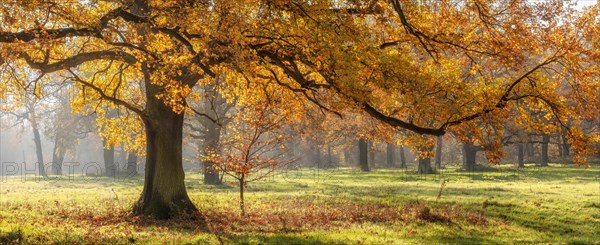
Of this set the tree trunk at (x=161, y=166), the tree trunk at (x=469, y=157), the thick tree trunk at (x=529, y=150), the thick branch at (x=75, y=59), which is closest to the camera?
the thick branch at (x=75, y=59)

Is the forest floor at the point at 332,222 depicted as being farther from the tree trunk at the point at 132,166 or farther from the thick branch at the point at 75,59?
the tree trunk at the point at 132,166

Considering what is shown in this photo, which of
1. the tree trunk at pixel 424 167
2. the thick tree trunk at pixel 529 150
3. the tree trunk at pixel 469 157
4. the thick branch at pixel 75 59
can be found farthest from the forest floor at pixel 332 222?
the thick tree trunk at pixel 529 150

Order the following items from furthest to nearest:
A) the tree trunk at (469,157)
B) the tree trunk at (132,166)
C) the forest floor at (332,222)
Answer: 1. the tree trunk at (132,166)
2. the tree trunk at (469,157)
3. the forest floor at (332,222)

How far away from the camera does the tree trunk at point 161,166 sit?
18.7m

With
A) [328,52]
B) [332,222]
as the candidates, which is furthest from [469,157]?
[328,52]

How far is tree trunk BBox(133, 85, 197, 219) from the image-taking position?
18.7m

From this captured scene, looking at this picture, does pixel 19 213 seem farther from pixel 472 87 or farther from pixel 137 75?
pixel 472 87

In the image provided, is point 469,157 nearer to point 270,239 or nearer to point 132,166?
point 132,166

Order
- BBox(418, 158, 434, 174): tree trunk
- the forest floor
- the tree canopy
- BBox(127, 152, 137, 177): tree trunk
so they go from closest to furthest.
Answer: the tree canopy < the forest floor < BBox(418, 158, 434, 174): tree trunk < BBox(127, 152, 137, 177): tree trunk

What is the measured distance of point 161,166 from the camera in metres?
→ 19.0

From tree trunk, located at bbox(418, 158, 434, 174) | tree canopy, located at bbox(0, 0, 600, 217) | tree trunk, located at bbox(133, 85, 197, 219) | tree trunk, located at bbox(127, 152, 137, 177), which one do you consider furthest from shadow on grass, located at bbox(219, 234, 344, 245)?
tree trunk, located at bbox(127, 152, 137, 177)

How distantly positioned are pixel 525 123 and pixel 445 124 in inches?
148

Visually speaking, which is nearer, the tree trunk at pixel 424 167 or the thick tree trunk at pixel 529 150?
the tree trunk at pixel 424 167

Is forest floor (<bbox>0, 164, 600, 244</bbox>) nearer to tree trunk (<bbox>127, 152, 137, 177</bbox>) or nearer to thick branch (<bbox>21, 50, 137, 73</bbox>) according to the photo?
thick branch (<bbox>21, 50, 137, 73</bbox>)
